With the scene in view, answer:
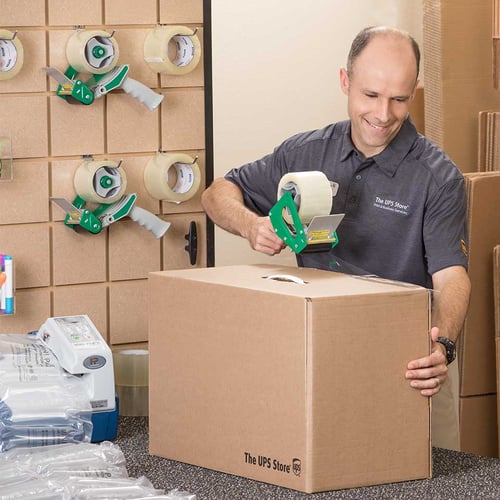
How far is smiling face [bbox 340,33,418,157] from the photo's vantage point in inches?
83.5

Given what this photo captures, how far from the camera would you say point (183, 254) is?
2852 millimetres

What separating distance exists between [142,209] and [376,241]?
30.8 inches

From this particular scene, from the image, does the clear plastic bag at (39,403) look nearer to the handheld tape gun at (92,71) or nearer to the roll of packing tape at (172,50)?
the handheld tape gun at (92,71)

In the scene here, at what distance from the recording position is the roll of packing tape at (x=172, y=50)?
2.66 meters

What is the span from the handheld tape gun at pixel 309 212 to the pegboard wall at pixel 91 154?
1.01 metres

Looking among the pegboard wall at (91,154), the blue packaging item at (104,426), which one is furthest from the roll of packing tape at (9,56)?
the blue packaging item at (104,426)

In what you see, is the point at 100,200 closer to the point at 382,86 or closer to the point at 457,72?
the point at 382,86

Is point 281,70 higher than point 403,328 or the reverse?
higher

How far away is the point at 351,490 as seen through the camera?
1.65m

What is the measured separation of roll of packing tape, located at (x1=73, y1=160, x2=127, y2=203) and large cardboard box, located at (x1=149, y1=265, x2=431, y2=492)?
0.89m

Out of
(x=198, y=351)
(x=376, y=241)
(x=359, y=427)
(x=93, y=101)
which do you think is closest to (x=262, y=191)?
(x=376, y=241)

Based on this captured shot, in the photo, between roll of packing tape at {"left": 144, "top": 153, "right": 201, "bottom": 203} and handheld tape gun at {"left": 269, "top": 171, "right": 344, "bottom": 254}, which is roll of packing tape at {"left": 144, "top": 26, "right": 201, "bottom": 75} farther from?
handheld tape gun at {"left": 269, "top": 171, "right": 344, "bottom": 254}

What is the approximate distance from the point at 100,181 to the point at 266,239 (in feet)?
2.72

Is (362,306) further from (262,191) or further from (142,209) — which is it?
(142,209)
